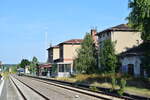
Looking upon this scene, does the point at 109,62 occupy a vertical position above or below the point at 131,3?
below

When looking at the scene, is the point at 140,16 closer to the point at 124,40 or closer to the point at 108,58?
the point at 108,58

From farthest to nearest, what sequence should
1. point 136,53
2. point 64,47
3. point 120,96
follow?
point 64,47, point 136,53, point 120,96

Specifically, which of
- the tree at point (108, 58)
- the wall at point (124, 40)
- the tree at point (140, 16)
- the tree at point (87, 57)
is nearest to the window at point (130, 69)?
the tree at point (108, 58)

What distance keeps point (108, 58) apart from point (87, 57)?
10911 mm

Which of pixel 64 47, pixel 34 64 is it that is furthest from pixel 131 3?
pixel 34 64

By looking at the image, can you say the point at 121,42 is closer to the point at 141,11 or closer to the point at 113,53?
the point at 113,53

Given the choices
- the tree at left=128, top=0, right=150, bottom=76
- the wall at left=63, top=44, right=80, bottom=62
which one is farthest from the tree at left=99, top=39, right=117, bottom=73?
the wall at left=63, top=44, right=80, bottom=62

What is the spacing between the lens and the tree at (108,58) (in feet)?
189

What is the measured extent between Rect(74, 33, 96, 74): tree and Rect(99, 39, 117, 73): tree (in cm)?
812

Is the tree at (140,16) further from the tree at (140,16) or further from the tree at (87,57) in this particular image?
the tree at (87,57)

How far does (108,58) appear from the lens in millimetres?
57781

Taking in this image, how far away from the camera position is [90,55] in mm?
69125

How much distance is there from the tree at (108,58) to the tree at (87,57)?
812cm

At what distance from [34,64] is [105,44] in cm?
9118
